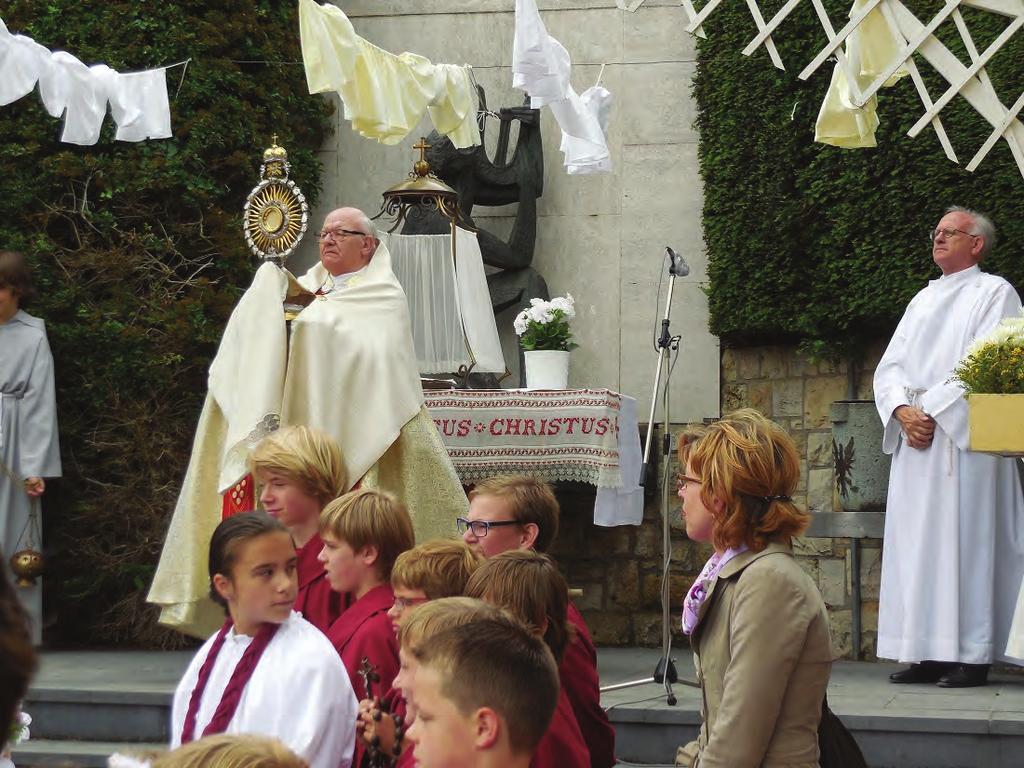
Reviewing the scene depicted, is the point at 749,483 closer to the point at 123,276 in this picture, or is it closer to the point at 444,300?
the point at 444,300

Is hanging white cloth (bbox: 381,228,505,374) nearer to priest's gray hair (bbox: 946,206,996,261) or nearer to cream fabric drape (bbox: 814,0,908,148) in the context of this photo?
cream fabric drape (bbox: 814,0,908,148)

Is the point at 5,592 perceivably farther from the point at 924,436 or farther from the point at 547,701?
the point at 924,436

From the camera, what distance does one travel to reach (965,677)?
276 inches

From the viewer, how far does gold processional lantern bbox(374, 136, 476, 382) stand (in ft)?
28.0

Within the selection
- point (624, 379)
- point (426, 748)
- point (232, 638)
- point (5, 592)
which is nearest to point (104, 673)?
point (624, 379)

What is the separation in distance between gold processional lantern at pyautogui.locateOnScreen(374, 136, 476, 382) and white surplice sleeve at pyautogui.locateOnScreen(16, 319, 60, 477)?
2000mm

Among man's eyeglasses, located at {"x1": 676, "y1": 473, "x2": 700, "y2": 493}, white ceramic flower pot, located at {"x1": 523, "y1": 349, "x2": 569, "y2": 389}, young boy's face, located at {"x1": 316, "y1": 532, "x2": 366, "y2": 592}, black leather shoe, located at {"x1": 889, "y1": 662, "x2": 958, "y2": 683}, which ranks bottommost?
black leather shoe, located at {"x1": 889, "y1": 662, "x2": 958, "y2": 683}

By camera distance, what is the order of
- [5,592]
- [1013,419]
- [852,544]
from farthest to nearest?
[852,544]
[1013,419]
[5,592]

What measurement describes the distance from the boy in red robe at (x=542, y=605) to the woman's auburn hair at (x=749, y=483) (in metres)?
0.39

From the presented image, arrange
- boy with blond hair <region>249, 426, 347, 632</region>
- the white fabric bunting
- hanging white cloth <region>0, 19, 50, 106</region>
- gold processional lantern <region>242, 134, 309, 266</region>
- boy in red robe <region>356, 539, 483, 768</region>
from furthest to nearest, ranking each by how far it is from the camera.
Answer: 1. the white fabric bunting
2. hanging white cloth <region>0, 19, 50, 106</region>
3. gold processional lantern <region>242, 134, 309, 266</region>
4. boy with blond hair <region>249, 426, 347, 632</region>
5. boy in red robe <region>356, 539, 483, 768</region>

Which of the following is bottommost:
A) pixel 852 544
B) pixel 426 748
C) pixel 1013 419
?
pixel 852 544

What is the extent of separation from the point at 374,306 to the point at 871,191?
134 inches

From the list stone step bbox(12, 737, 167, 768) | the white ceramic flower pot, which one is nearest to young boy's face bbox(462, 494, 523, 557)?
stone step bbox(12, 737, 167, 768)

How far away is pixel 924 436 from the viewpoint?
717 cm
